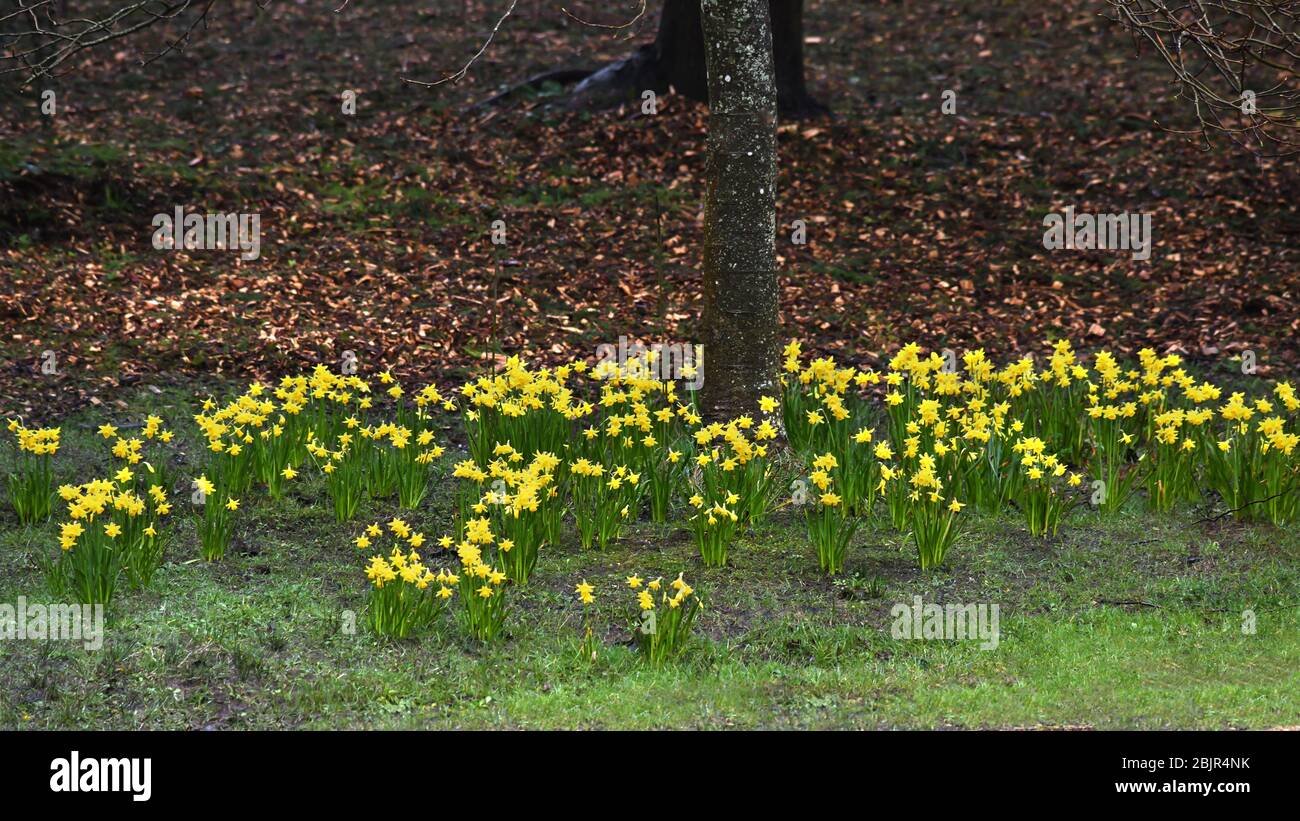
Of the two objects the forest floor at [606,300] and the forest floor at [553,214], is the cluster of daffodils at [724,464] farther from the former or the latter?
the forest floor at [553,214]

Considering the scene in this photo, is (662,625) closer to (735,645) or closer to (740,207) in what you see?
(735,645)

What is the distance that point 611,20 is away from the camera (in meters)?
17.3

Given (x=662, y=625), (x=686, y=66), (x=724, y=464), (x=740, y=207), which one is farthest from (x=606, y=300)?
(x=662, y=625)

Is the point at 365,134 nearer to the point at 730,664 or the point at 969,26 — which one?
the point at 969,26

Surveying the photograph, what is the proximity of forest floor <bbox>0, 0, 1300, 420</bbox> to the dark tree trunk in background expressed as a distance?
0.36 m

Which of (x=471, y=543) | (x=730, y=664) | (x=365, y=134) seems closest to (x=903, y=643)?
(x=730, y=664)

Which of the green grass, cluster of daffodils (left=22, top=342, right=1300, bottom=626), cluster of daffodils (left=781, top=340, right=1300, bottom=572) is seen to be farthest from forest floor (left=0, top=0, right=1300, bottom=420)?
the green grass

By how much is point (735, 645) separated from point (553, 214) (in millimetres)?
7104

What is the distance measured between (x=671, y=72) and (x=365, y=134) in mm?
3146

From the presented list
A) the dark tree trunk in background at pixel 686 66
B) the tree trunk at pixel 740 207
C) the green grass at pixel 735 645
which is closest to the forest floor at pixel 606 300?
the green grass at pixel 735 645

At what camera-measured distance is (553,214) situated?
1170 cm

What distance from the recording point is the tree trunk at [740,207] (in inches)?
266

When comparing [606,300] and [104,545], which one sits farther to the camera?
[606,300]

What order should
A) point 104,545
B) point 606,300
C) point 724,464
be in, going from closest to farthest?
point 104,545 < point 724,464 < point 606,300
